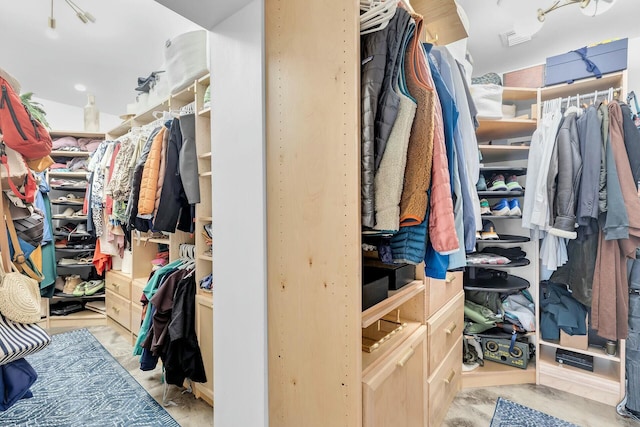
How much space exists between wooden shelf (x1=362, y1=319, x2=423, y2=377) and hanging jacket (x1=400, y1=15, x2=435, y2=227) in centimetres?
Answer: 50

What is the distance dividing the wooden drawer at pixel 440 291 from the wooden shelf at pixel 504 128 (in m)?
1.09

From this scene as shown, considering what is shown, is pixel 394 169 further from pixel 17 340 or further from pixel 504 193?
pixel 504 193

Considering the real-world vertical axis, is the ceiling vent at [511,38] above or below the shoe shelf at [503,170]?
above

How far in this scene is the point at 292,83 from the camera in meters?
1.08

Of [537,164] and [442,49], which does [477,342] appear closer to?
[537,164]

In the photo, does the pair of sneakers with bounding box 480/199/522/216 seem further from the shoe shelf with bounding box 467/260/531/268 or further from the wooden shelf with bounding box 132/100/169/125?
the wooden shelf with bounding box 132/100/169/125

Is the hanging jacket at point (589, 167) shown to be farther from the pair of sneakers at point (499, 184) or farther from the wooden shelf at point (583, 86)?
the pair of sneakers at point (499, 184)

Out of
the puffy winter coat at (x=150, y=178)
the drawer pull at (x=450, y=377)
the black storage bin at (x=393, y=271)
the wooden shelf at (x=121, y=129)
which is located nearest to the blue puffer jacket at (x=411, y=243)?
the black storage bin at (x=393, y=271)

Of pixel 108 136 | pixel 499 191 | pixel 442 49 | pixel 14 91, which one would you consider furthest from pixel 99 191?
pixel 499 191

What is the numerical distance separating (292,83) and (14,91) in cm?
135

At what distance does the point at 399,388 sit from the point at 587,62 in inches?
91.8

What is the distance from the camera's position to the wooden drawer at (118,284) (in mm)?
2912

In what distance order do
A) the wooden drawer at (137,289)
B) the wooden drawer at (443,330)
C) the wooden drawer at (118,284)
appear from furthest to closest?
the wooden drawer at (118,284)
the wooden drawer at (137,289)
the wooden drawer at (443,330)

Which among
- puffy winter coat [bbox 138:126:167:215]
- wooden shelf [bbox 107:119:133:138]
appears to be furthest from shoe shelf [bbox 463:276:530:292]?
wooden shelf [bbox 107:119:133:138]
